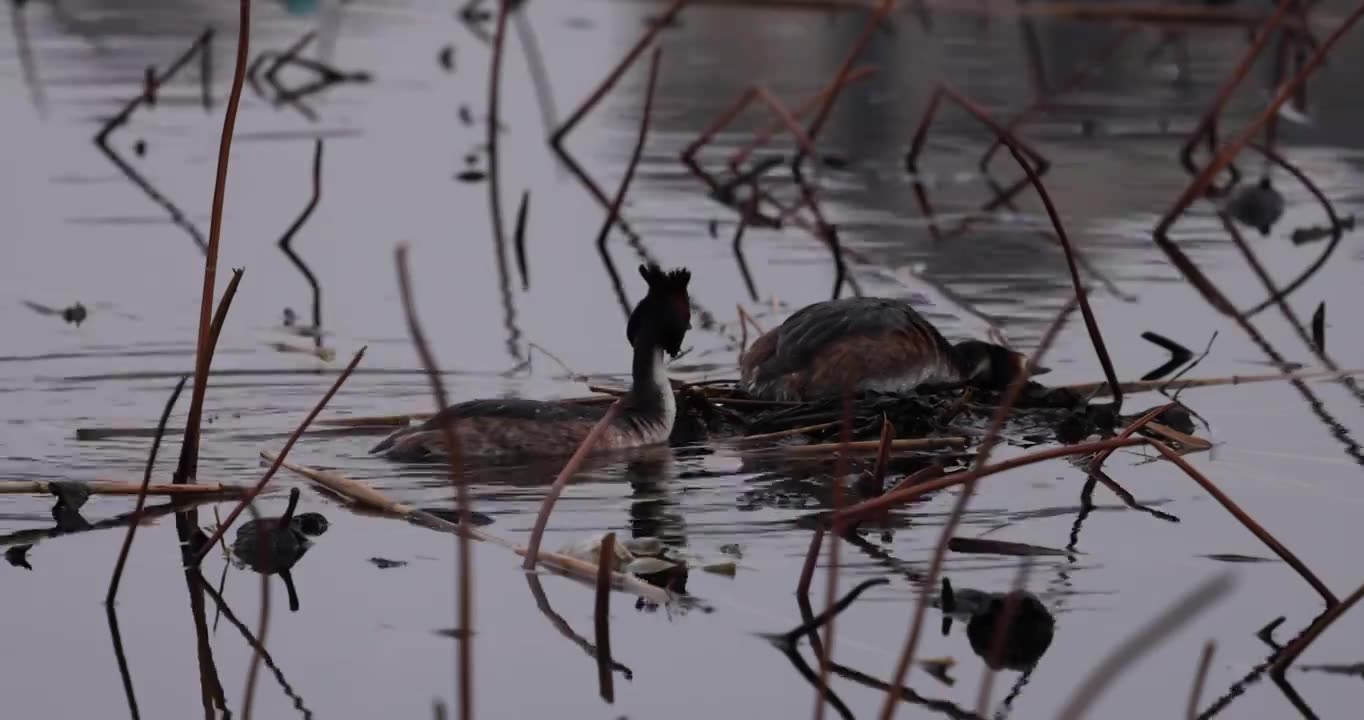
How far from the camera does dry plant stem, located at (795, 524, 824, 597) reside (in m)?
5.80

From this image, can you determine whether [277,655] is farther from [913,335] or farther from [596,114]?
[596,114]

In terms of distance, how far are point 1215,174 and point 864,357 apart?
3799 mm

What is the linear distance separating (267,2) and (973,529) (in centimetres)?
2420

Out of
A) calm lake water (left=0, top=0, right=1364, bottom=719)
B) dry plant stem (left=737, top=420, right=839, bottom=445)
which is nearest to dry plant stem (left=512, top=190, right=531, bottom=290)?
calm lake water (left=0, top=0, right=1364, bottom=719)

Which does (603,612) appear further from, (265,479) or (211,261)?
(211,261)

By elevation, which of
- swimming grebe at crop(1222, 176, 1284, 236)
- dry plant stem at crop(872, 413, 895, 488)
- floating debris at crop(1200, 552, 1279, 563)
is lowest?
floating debris at crop(1200, 552, 1279, 563)

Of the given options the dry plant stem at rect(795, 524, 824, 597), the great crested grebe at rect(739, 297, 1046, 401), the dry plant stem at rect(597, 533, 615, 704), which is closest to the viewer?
the dry plant stem at rect(597, 533, 615, 704)

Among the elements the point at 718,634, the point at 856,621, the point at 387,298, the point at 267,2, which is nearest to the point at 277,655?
the point at 718,634

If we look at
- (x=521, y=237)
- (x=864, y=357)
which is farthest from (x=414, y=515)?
(x=521, y=237)

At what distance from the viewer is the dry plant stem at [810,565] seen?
580 centimetres

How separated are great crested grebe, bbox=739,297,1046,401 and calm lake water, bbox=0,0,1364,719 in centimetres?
62

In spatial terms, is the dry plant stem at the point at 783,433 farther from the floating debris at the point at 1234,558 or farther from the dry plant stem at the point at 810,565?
the dry plant stem at the point at 810,565

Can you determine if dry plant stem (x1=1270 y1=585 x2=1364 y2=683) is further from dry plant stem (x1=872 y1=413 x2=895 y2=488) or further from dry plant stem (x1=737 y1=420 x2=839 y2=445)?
dry plant stem (x1=737 y1=420 x2=839 y2=445)

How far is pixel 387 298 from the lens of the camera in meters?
11.3
